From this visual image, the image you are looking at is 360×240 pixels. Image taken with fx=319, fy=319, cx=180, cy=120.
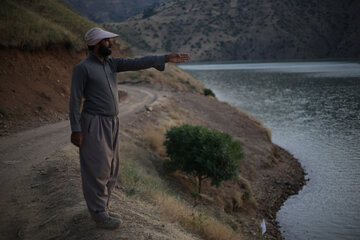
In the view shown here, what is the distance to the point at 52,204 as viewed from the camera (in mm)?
5434

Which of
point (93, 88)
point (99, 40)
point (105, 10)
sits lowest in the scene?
point (93, 88)

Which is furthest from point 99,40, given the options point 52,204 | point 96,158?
point 52,204

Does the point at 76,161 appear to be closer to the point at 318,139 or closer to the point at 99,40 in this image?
the point at 99,40

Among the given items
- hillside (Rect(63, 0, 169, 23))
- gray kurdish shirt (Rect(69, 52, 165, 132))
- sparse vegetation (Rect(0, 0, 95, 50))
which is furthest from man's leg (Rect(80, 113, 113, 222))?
hillside (Rect(63, 0, 169, 23))

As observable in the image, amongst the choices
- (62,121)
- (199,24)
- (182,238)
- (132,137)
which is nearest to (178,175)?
(132,137)

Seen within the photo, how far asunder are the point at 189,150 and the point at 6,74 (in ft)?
26.2

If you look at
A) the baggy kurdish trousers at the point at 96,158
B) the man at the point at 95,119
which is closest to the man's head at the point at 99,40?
the man at the point at 95,119

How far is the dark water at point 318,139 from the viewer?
1244 cm

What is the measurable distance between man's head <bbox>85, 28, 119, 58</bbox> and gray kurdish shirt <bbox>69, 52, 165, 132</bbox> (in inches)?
4.0

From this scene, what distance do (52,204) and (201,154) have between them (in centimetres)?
724

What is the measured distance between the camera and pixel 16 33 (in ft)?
45.1

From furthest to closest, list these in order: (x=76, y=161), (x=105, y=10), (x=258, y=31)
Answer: (x=105, y=10)
(x=258, y=31)
(x=76, y=161)

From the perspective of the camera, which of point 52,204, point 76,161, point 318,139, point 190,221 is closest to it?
point 52,204

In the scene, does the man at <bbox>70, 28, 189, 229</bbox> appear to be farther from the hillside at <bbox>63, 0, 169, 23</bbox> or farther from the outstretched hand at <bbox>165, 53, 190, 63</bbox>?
the hillside at <bbox>63, 0, 169, 23</bbox>
